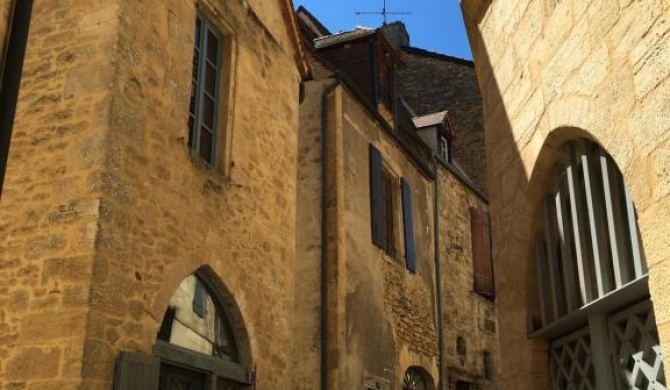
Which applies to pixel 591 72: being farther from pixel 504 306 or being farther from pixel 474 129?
pixel 474 129

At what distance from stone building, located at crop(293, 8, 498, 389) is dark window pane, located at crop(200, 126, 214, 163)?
260cm

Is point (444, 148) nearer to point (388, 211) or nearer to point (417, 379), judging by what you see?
point (388, 211)

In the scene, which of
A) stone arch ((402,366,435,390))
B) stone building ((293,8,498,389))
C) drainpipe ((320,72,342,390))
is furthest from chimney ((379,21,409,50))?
stone arch ((402,366,435,390))

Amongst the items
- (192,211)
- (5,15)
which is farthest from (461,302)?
(5,15)

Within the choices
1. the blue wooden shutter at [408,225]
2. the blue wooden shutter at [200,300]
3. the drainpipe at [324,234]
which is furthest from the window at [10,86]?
the blue wooden shutter at [408,225]

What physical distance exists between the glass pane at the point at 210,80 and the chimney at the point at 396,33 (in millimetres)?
13746

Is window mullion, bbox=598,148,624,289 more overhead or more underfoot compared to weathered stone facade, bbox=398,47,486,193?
more underfoot

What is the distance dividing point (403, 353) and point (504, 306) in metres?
5.86

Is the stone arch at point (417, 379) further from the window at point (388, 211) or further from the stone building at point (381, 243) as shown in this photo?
the window at point (388, 211)

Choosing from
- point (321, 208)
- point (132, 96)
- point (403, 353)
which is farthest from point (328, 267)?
point (132, 96)

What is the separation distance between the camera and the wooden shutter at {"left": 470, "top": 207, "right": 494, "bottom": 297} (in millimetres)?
14117

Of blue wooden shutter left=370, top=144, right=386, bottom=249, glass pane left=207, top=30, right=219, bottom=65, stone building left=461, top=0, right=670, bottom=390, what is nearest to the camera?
stone building left=461, top=0, right=670, bottom=390

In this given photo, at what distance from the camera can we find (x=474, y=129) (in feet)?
58.6

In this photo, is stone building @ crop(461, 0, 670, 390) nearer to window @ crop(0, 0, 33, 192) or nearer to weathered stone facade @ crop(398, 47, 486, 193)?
window @ crop(0, 0, 33, 192)
